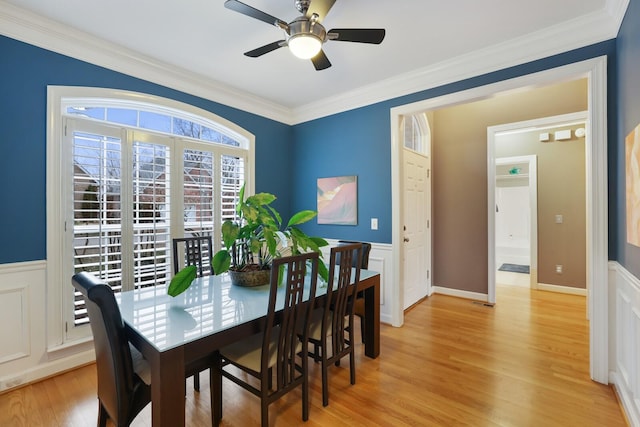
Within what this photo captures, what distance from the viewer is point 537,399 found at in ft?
6.63

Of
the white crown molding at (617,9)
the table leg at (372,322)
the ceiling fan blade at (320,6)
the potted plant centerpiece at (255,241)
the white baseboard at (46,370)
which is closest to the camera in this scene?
the ceiling fan blade at (320,6)

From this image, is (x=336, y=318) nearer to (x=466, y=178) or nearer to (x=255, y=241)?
(x=255, y=241)

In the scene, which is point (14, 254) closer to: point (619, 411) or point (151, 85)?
point (151, 85)

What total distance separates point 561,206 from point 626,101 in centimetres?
320

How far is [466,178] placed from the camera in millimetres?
4316

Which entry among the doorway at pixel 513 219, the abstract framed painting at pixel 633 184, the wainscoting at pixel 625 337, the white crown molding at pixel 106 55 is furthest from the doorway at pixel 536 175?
the white crown molding at pixel 106 55

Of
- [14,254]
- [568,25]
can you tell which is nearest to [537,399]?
[568,25]

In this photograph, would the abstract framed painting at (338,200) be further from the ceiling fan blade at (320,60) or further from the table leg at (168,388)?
the table leg at (168,388)

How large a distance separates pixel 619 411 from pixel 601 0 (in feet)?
9.30

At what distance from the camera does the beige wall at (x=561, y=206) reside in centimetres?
433

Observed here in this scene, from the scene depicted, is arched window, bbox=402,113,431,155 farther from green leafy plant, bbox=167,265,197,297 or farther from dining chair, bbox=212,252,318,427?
green leafy plant, bbox=167,265,197,297

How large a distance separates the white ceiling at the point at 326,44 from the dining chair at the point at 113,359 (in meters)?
2.03

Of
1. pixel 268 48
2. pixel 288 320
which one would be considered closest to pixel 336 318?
pixel 288 320

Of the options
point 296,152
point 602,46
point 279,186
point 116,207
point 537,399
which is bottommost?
point 537,399
